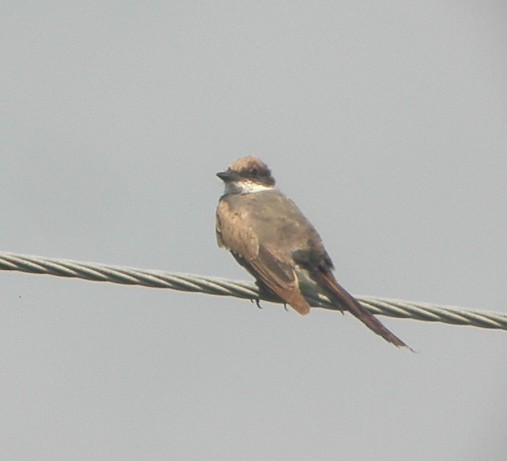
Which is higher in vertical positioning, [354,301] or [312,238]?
[312,238]

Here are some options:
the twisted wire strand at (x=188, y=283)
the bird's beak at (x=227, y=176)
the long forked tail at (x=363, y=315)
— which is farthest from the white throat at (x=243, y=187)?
the twisted wire strand at (x=188, y=283)

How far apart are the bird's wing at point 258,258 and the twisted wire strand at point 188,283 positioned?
132 cm

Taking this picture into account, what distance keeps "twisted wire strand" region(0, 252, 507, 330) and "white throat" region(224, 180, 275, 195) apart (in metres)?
4.09

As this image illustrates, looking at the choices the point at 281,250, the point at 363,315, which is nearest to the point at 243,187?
the point at 281,250

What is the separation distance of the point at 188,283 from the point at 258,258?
2450mm

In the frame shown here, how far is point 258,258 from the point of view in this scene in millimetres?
9250

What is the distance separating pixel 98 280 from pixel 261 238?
9.80ft

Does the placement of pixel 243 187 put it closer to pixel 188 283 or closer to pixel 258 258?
pixel 258 258

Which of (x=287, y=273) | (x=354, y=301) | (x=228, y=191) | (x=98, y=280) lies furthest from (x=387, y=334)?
(x=228, y=191)

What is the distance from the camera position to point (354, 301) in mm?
7914

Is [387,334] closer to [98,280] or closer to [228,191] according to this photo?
[98,280]

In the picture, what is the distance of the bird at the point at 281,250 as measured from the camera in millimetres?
8430

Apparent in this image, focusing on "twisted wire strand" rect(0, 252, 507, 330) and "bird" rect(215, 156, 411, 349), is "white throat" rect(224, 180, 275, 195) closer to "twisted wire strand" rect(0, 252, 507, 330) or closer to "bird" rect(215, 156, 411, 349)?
"bird" rect(215, 156, 411, 349)

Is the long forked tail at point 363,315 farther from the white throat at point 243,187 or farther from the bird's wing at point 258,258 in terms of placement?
the white throat at point 243,187
